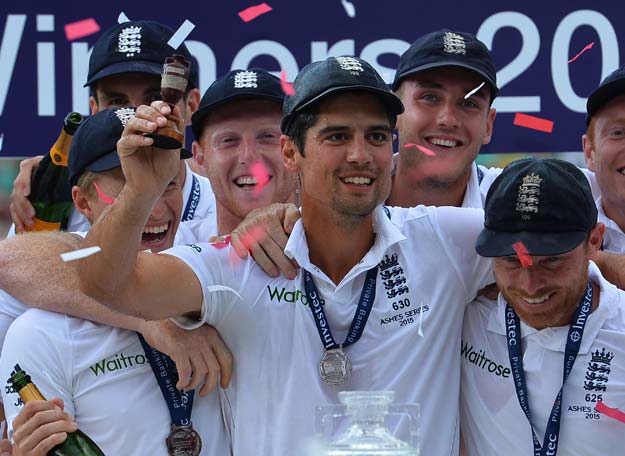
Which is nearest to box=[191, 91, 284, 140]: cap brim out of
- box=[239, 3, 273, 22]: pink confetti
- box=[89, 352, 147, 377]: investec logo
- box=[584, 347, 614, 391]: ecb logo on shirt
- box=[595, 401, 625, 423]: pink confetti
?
box=[239, 3, 273, 22]: pink confetti

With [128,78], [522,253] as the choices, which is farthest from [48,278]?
[522,253]

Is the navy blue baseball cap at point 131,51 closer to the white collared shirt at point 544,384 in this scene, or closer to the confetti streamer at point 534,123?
the confetti streamer at point 534,123

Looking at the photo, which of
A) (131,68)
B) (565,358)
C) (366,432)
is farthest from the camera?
(131,68)

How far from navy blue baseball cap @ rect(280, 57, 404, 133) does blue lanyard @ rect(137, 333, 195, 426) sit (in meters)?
0.97

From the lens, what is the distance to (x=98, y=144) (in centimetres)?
437

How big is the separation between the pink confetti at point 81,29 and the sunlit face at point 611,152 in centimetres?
268

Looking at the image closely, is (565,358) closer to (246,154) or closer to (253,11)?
(246,154)

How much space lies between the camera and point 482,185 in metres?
5.28

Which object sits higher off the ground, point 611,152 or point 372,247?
point 611,152

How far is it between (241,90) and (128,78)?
67cm

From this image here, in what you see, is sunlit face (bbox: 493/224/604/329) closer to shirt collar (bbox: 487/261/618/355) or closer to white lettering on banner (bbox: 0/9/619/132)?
shirt collar (bbox: 487/261/618/355)

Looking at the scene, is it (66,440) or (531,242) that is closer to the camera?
(66,440)

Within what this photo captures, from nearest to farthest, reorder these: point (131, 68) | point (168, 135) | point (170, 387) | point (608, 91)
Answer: point (168, 135) → point (170, 387) → point (608, 91) → point (131, 68)

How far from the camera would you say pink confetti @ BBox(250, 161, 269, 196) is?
508 cm
